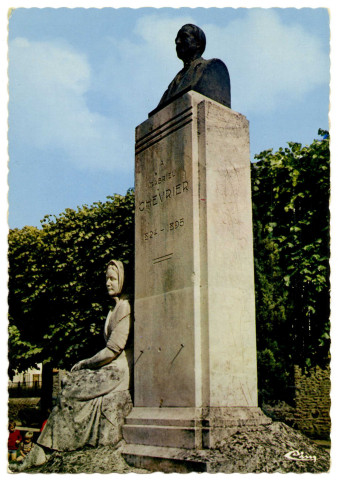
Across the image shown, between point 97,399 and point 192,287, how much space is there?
182 centimetres

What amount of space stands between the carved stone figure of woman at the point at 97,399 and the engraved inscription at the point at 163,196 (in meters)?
1.27

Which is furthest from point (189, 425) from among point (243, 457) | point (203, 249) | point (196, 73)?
point (196, 73)

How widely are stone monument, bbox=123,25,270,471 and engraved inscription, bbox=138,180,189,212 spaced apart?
0.02 m

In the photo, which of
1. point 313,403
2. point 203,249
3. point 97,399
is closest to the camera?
point 203,249

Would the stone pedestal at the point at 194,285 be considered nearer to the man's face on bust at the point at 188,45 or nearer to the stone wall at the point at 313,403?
the man's face on bust at the point at 188,45

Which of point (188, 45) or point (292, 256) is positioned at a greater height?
point (188, 45)

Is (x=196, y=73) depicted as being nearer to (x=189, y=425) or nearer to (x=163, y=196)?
(x=163, y=196)

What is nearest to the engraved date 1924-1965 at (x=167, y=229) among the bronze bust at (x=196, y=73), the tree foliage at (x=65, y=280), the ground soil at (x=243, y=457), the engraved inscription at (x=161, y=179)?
the engraved inscription at (x=161, y=179)

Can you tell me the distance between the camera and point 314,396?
2475cm

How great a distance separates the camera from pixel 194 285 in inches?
239

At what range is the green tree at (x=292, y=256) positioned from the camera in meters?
14.1

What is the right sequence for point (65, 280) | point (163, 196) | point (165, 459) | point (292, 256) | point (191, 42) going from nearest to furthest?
point (165, 459)
point (163, 196)
point (191, 42)
point (292, 256)
point (65, 280)
